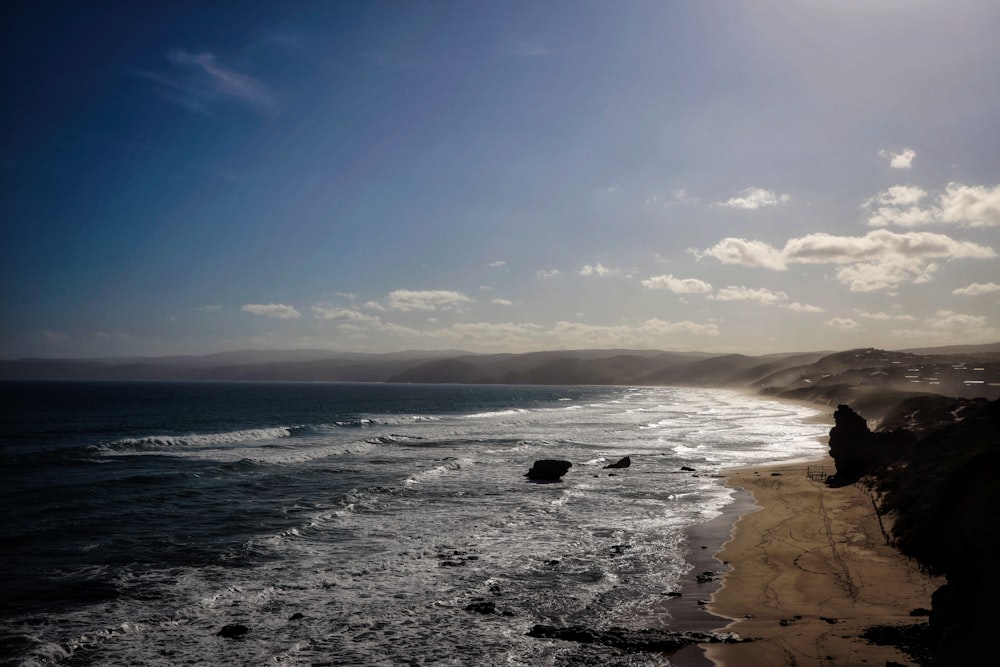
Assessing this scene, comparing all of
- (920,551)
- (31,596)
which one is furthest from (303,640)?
(920,551)

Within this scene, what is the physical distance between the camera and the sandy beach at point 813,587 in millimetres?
11656

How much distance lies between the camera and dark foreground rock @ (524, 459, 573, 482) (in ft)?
112

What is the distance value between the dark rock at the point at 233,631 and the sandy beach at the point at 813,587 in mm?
10319

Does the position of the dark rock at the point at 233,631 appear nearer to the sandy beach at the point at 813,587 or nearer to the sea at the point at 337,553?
the sea at the point at 337,553

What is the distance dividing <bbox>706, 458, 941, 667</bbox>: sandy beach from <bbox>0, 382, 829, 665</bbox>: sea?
1665mm

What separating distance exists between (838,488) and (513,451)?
2443cm

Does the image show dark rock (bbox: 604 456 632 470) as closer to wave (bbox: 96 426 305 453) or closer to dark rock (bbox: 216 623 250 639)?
dark rock (bbox: 216 623 250 639)

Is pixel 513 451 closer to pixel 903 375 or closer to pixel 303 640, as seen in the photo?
pixel 303 640

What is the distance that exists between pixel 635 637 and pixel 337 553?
36.2 ft

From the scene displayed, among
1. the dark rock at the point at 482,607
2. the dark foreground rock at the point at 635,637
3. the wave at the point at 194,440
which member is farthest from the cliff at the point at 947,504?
the wave at the point at 194,440

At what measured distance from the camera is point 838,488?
29203 millimetres

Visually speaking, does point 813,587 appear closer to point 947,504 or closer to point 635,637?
point 635,637

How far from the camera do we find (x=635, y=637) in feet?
41.5

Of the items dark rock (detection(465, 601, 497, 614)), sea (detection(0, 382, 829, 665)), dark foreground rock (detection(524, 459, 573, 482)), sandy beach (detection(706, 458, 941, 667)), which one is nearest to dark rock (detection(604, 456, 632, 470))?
sea (detection(0, 382, 829, 665))
